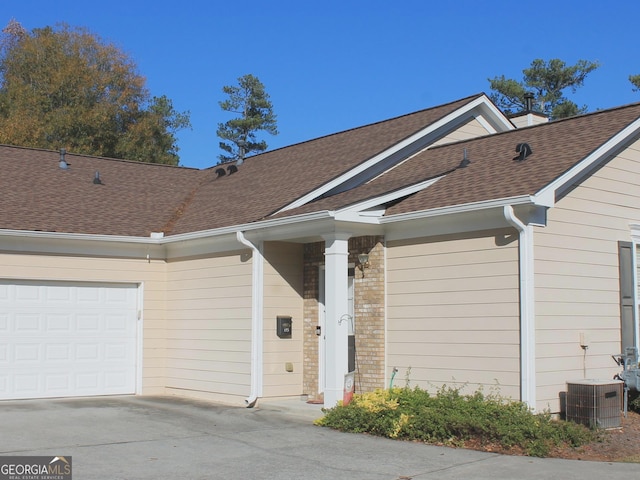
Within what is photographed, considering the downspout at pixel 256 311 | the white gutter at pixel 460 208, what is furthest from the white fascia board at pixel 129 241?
the white gutter at pixel 460 208

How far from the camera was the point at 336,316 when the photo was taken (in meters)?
11.7

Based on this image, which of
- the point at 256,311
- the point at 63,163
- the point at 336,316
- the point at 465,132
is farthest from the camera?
the point at 63,163

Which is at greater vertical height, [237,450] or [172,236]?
[172,236]

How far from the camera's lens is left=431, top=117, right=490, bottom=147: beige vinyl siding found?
15.1 meters

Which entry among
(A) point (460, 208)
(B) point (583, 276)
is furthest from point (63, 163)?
(B) point (583, 276)

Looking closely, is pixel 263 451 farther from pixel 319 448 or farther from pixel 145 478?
pixel 145 478

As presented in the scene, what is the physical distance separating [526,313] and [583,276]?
144 centimetres

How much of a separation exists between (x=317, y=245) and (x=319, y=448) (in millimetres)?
4936

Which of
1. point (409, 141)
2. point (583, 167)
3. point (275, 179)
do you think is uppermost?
point (409, 141)

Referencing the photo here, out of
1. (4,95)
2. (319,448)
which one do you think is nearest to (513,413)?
(319,448)

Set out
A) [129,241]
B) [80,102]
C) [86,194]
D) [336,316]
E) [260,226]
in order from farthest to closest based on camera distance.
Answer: [80,102], [86,194], [129,241], [260,226], [336,316]

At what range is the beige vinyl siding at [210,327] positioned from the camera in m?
13.5

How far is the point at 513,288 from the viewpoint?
33.8 ft

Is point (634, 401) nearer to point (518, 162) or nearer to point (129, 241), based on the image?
point (518, 162)
